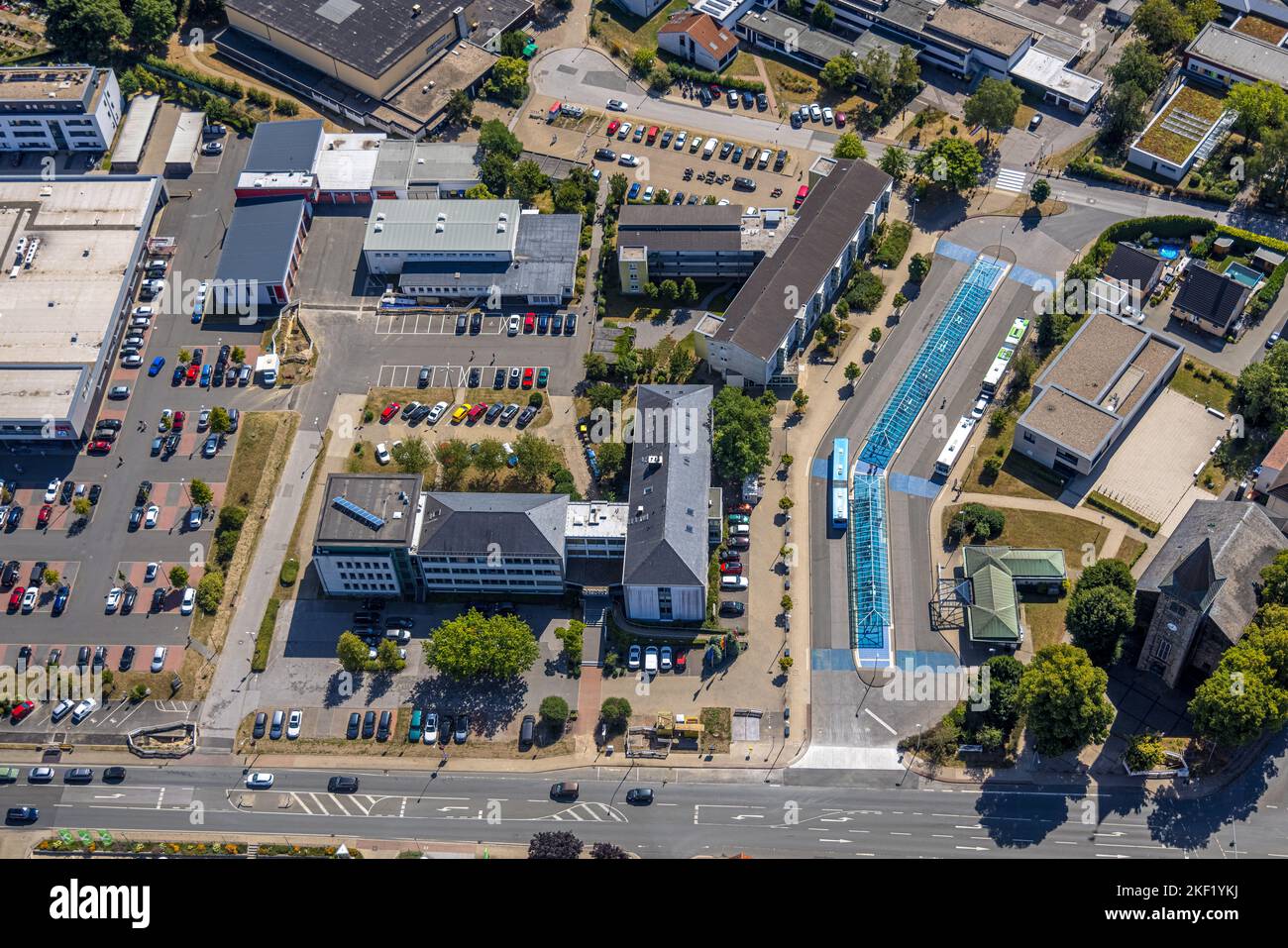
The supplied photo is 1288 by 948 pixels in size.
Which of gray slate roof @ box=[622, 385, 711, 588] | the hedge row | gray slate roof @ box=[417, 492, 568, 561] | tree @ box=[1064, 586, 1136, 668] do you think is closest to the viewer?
tree @ box=[1064, 586, 1136, 668]

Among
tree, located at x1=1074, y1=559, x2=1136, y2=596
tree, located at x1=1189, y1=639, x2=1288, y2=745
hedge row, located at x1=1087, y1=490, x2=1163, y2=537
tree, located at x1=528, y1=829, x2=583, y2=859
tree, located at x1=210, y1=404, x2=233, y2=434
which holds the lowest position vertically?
tree, located at x1=528, y1=829, x2=583, y2=859

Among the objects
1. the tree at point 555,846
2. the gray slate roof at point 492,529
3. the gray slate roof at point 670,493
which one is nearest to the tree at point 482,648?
the gray slate roof at point 492,529

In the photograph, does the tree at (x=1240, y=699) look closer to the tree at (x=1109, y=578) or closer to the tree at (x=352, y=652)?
the tree at (x=1109, y=578)

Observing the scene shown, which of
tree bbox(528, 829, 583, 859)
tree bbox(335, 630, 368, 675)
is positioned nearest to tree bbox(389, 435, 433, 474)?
tree bbox(335, 630, 368, 675)

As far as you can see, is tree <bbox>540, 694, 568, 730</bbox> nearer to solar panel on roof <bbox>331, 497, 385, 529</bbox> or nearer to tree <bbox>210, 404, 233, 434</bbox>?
solar panel on roof <bbox>331, 497, 385, 529</bbox>

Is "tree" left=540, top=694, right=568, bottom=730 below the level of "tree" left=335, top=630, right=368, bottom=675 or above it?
below

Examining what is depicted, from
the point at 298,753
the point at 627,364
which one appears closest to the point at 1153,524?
the point at 627,364
